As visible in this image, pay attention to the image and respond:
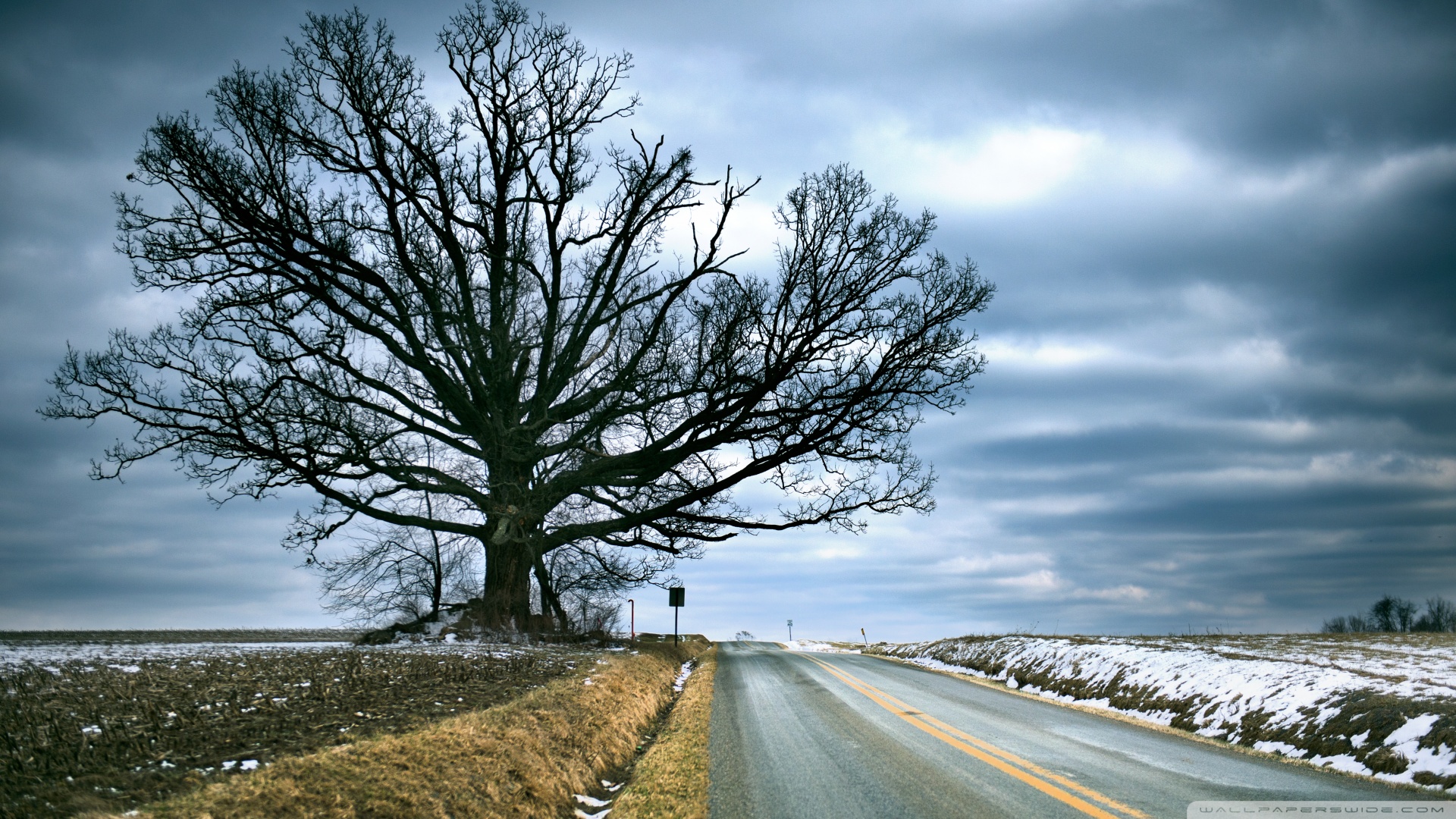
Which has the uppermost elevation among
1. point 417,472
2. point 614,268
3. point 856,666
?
point 614,268

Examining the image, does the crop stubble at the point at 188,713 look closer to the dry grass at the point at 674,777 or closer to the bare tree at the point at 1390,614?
the dry grass at the point at 674,777

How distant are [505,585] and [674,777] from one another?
14.7m

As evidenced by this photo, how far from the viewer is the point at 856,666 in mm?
22250

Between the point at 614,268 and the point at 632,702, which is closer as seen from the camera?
the point at 632,702

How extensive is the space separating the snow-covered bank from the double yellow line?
12.0 ft

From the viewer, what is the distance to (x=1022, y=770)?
7.66 meters

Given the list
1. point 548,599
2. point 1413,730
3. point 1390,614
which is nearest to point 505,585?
point 548,599

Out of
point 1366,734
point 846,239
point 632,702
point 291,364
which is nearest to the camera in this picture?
point 1366,734

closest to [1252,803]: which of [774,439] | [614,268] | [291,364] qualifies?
[774,439]

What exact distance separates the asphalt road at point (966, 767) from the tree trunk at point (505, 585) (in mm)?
9606

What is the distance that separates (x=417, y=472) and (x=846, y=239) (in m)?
12.8

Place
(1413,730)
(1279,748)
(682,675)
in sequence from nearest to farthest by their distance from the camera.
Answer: (1413,730) < (1279,748) < (682,675)

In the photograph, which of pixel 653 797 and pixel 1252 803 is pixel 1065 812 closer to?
pixel 1252 803

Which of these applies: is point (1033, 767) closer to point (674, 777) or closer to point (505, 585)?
point (674, 777)
